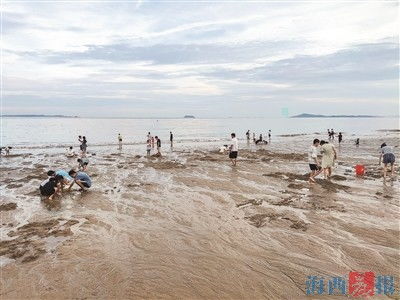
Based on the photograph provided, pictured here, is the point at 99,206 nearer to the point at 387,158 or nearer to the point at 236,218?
the point at 236,218

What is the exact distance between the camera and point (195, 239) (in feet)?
26.7

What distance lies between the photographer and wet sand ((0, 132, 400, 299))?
598 cm

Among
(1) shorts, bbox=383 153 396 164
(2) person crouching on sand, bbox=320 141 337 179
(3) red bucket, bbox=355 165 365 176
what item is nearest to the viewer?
(2) person crouching on sand, bbox=320 141 337 179

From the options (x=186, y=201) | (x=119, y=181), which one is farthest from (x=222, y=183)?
(x=119, y=181)

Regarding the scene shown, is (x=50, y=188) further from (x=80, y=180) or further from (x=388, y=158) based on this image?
(x=388, y=158)

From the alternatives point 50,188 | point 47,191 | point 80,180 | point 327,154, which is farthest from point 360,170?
point 47,191

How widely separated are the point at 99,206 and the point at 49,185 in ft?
8.88

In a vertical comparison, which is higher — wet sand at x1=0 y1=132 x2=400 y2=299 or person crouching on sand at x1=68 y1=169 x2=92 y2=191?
person crouching on sand at x1=68 y1=169 x2=92 y2=191

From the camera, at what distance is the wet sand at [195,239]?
5.98m

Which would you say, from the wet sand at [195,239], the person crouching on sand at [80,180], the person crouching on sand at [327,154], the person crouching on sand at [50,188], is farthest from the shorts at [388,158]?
the person crouching on sand at [50,188]

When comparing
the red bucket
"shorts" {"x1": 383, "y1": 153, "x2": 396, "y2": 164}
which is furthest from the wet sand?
the red bucket

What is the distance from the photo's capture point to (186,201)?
39.4 feet

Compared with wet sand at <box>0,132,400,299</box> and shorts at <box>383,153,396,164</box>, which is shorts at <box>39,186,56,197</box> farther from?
shorts at <box>383,153,396,164</box>

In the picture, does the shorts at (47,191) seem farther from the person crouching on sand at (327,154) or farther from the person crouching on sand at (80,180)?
the person crouching on sand at (327,154)
